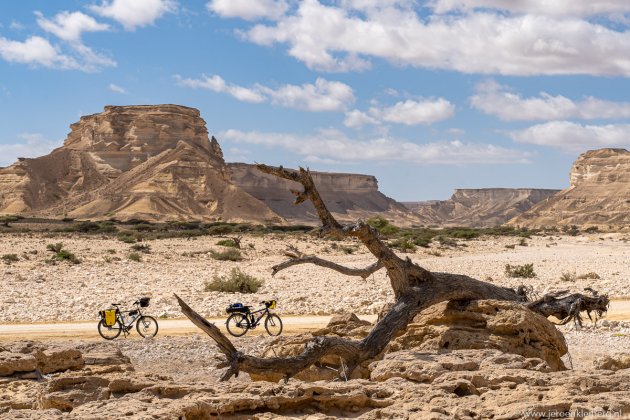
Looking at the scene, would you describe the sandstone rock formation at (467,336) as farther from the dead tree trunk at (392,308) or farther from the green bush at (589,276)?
the green bush at (589,276)

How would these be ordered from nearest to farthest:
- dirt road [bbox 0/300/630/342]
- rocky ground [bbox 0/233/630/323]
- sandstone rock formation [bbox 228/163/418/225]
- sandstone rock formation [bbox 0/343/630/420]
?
1. sandstone rock formation [bbox 0/343/630/420]
2. dirt road [bbox 0/300/630/342]
3. rocky ground [bbox 0/233/630/323]
4. sandstone rock formation [bbox 228/163/418/225]

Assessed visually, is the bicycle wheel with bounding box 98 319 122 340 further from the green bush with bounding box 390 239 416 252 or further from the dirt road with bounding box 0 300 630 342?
the green bush with bounding box 390 239 416 252

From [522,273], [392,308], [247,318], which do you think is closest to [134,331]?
[247,318]

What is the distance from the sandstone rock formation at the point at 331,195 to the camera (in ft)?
439

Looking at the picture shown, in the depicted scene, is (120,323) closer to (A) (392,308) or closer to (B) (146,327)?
(B) (146,327)

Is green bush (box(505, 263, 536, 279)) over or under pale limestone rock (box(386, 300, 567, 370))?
under

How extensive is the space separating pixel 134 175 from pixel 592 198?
250ft

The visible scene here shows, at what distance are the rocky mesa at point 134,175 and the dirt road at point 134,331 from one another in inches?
2482

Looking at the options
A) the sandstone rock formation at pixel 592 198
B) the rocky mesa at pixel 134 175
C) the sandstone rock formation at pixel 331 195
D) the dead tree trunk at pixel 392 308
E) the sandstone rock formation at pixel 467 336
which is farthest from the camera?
the sandstone rock formation at pixel 331 195

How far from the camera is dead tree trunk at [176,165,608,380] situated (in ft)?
23.8

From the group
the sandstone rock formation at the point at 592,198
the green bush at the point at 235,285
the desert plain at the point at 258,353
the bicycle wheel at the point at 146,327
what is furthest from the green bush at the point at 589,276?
the sandstone rock formation at the point at 592,198

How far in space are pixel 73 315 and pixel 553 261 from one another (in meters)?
25.0

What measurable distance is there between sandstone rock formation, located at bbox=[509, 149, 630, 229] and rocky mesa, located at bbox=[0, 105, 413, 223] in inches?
1914

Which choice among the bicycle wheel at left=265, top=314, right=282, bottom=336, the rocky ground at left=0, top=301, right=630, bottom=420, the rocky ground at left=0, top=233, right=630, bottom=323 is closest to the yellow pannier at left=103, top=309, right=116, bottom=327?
the bicycle wheel at left=265, top=314, right=282, bottom=336
